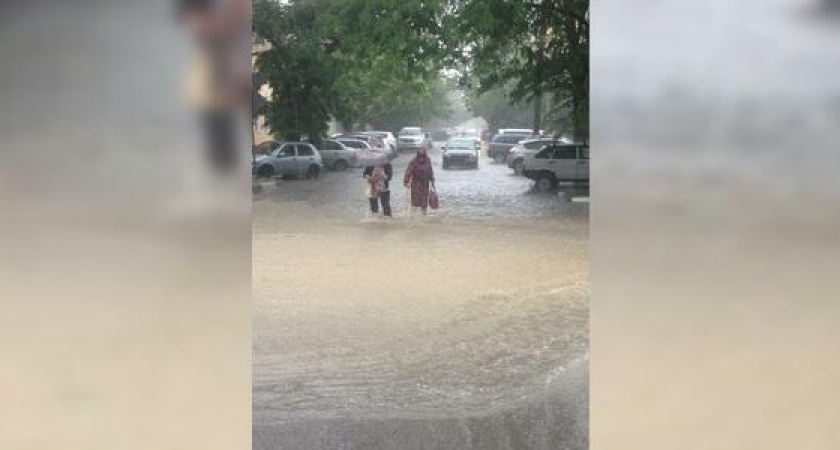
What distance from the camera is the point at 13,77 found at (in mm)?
3045

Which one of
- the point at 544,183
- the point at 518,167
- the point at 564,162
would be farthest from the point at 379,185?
the point at 564,162

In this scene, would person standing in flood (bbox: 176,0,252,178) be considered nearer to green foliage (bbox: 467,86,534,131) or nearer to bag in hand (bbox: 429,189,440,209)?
green foliage (bbox: 467,86,534,131)

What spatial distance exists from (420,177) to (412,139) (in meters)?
0.46

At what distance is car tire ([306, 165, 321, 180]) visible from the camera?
6.80 metres

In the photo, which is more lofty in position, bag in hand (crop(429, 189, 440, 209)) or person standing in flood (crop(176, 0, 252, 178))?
person standing in flood (crop(176, 0, 252, 178))

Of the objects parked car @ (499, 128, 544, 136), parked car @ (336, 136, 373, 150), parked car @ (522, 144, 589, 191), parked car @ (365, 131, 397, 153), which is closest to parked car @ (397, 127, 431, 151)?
parked car @ (365, 131, 397, 153)

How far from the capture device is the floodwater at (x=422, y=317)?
14.7ft

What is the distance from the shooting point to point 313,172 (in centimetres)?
682

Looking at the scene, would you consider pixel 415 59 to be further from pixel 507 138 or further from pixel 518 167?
pixel 518 167

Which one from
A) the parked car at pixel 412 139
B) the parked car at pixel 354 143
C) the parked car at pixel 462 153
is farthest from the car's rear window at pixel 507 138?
the parked car at pixel 354 143

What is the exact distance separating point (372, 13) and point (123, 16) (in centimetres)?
481

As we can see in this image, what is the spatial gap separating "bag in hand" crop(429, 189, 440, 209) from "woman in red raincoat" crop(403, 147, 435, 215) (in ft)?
0.12

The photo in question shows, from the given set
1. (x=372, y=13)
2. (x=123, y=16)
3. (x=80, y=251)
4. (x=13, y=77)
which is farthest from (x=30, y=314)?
(x=372, y=13)

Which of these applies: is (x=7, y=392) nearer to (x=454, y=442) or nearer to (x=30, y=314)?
(x=30, y=314)
